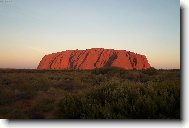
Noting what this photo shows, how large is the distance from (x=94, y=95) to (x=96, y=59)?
0.80 meters

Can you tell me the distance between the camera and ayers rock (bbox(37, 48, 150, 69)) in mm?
6160

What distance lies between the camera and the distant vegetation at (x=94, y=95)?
5668 millimetres

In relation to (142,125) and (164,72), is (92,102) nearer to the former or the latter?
(142,125)

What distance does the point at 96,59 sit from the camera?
658 cm

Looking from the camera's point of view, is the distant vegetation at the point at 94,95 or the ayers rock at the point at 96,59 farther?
the ayers rock at the point at 96,59

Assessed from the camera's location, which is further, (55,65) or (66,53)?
(55,65)

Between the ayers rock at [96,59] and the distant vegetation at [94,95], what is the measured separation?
0.14 meters

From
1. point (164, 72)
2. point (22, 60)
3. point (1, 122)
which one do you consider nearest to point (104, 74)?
point (164, 72)

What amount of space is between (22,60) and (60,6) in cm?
114

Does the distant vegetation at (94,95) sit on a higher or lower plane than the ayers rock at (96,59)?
lower

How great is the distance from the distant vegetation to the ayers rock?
14 cm

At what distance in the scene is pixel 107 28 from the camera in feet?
20.2

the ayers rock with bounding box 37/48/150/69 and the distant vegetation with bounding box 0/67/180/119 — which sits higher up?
the ayers rock with bounding box 37/48/150/69

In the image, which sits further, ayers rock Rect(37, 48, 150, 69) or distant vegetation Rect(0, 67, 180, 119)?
ayers rock Rect(37, 48, 150, 69)
